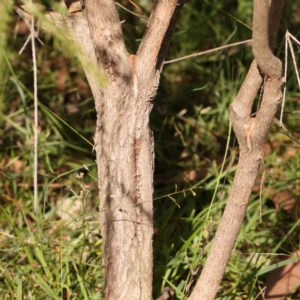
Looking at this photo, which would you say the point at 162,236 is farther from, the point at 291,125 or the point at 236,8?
the point at 236,8

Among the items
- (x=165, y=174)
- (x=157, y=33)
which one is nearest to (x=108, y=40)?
(x=157, y=33)

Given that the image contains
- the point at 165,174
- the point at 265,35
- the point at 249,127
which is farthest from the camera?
the point at 165,174

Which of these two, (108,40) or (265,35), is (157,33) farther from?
(265,35)

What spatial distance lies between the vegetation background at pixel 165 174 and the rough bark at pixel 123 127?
7.0 inches

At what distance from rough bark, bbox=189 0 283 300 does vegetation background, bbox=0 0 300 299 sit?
0.54 feet

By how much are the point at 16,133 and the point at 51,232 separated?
0.59 metres

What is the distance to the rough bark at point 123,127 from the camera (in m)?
1.59

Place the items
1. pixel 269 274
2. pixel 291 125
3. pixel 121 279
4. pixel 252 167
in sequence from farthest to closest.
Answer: pixel 291 125 < pixel 269 274 < pixel 121 279 < pixel 252 167

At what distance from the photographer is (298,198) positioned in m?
2.37

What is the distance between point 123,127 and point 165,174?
0.90 meters

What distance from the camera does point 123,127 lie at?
1.64 meters

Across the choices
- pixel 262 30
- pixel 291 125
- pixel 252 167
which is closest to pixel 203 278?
pixel 252 167

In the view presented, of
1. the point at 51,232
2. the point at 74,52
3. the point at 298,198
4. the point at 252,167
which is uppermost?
the point at 74,52

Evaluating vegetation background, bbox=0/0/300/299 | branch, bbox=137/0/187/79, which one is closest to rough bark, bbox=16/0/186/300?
branch, bbox=137/0/187/79
